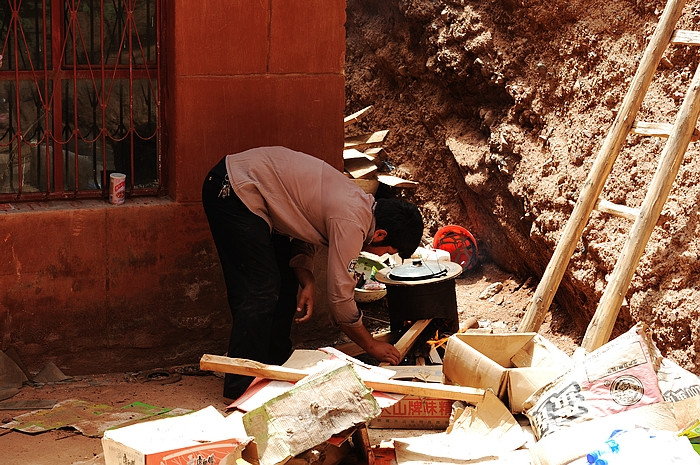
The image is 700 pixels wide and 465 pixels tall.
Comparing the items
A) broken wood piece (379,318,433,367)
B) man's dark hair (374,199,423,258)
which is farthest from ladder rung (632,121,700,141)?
broken wood piece (379,318,433,367)

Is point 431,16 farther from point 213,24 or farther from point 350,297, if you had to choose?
point 350,297

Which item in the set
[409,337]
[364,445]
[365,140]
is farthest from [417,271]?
[365,140]

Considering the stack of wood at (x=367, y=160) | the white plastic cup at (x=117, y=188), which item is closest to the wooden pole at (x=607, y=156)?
the white plastic cup at (x=117, y=188)

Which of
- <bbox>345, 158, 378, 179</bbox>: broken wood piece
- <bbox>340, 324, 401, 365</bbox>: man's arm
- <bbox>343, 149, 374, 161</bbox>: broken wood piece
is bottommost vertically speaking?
<bbox>340, 324, 401, 365</bbox>: man's arm

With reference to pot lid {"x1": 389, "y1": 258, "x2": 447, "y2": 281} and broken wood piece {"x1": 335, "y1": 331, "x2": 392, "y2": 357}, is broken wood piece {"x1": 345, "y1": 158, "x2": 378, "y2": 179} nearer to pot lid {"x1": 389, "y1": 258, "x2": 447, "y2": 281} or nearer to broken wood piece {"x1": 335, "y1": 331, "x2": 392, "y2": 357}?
pot lid {"x1": 389, "y1": 258, "x2": 447, "y2": 281}

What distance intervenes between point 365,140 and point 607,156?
140 inches

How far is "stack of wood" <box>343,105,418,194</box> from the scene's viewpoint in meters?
8.12

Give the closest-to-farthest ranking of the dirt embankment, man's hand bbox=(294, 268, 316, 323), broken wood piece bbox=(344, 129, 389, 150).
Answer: man's hand bbox=(294, 268, 316, 323) < the dirt embankment < broken wood piece bbox=(344, 129, 389, 150)

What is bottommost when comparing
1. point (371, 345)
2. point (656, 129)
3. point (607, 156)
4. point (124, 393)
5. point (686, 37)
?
point (124, 393)

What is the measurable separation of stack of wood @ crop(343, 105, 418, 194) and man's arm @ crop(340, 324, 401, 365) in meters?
3.02

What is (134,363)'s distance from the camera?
5633mm

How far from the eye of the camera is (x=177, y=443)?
373 centimetres

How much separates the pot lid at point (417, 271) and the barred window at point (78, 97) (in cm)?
158

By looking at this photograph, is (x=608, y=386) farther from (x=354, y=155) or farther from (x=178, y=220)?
(x=354, y=155)
